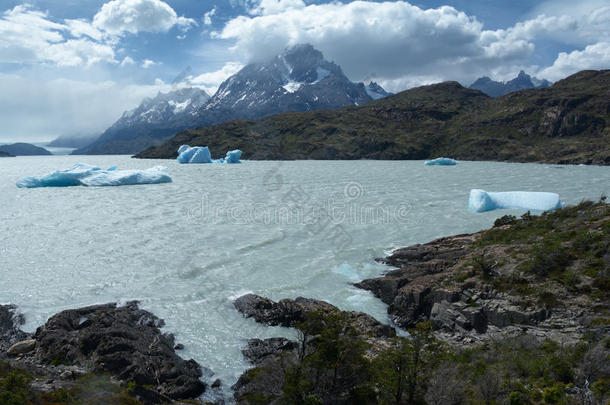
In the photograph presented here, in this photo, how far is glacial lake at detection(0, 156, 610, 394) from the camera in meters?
16.7

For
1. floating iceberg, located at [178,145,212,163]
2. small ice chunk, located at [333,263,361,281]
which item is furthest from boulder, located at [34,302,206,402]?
floating iceberg, located at [178,145,212,163]

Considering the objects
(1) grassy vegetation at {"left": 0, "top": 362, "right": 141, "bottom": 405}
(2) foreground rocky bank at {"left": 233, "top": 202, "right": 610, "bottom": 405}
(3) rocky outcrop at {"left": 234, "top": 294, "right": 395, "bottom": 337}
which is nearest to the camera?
(1) grassy vegetation at {"left": 0, "top": 362, "right": 141, "bottom": 405}

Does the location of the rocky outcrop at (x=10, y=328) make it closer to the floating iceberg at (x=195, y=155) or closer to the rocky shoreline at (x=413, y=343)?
the rocky shoreline at (x=413, y=343)

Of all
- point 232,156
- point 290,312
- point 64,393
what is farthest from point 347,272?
point 232,156

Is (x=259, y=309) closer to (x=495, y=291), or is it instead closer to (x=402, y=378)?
(x=402, y=378)

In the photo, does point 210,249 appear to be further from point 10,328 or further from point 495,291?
point 495,291

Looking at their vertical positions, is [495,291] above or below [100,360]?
above

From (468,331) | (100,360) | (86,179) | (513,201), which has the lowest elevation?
(468,331)

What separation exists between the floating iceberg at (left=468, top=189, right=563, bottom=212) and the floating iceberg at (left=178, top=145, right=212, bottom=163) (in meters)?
103

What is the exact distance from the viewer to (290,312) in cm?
1559

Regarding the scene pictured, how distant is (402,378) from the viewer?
350 inches

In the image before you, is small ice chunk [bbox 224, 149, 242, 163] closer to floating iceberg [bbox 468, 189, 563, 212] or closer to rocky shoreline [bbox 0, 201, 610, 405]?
floating iceberg [bbox 468, 189, 563, 212]

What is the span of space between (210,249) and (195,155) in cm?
10677

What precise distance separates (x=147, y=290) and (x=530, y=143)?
154383 mm
